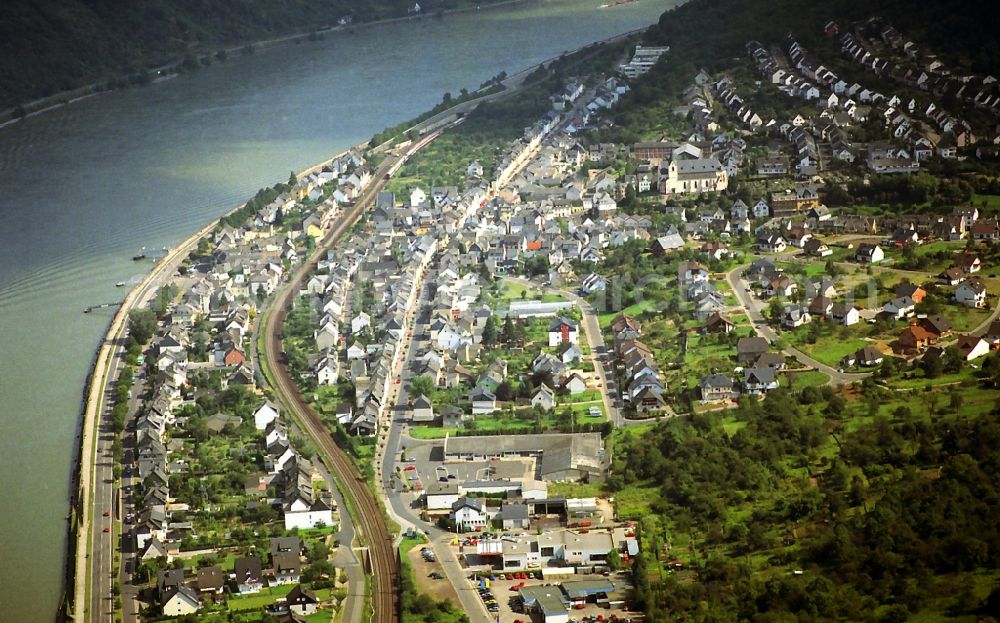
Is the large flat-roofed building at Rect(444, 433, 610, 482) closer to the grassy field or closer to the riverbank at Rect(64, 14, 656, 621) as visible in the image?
the grassy field

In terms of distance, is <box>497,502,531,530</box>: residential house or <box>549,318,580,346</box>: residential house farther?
<box>549,318,580,346</box>: residential house

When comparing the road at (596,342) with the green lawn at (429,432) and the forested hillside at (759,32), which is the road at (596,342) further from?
the forested hillside at (759,32)

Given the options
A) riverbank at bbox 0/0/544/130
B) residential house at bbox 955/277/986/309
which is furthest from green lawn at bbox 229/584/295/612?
riverbank at bbox 0/0/544/130

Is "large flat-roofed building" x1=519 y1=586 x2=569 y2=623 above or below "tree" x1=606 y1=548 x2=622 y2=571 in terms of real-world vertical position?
below

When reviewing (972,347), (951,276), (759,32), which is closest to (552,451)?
(972,347)

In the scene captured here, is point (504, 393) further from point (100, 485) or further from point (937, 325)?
point (937, 325)

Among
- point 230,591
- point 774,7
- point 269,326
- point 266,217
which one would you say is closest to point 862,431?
point 230,591
